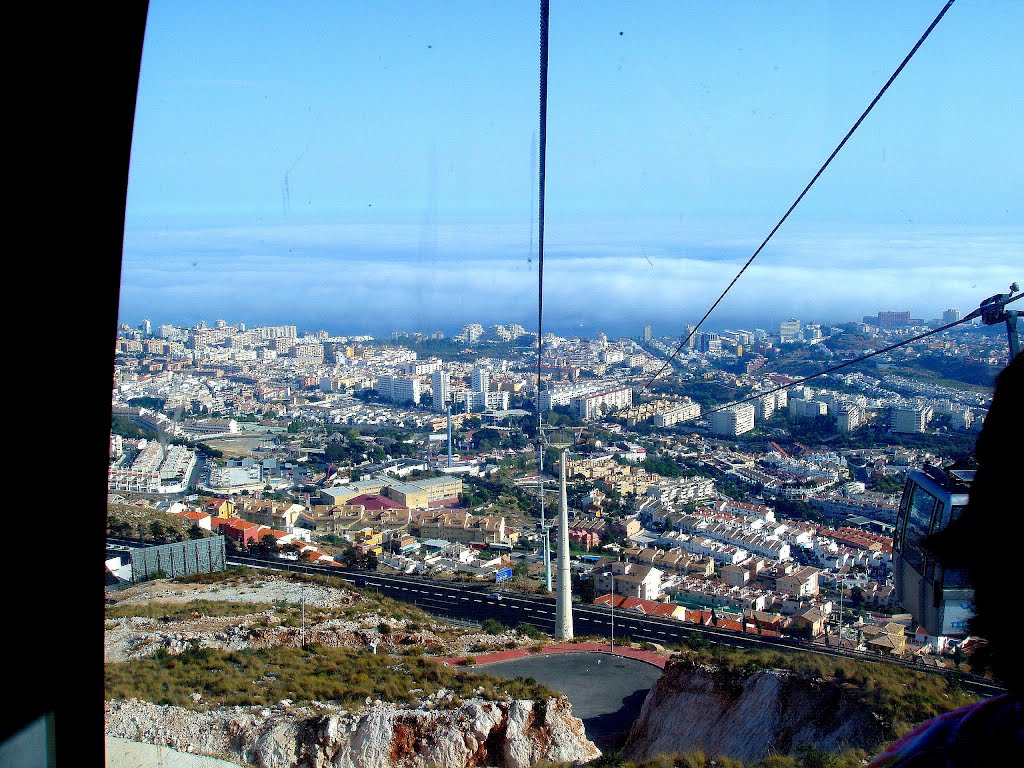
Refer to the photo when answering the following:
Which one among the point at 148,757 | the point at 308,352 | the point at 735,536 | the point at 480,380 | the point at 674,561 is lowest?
the point at 674,561

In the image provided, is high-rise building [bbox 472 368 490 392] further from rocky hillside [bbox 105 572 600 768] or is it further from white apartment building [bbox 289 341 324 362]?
rocky hillside [bbox 105 572 600 768]

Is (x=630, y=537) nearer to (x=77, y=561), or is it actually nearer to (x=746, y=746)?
(x=746, y=746)

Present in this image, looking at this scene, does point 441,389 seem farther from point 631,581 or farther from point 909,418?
point 631,581

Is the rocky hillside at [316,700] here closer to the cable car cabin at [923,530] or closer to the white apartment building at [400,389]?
the cable car cabin at [923,530]

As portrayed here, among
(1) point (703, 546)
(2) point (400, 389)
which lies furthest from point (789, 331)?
(1) point (703, 546)

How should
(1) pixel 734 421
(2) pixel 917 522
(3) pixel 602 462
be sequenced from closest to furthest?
(2) pixel 917 522
(3) pixel 602 462
(1) pixel 734 421

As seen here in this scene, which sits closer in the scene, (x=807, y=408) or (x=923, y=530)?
(x=923, y=530)
